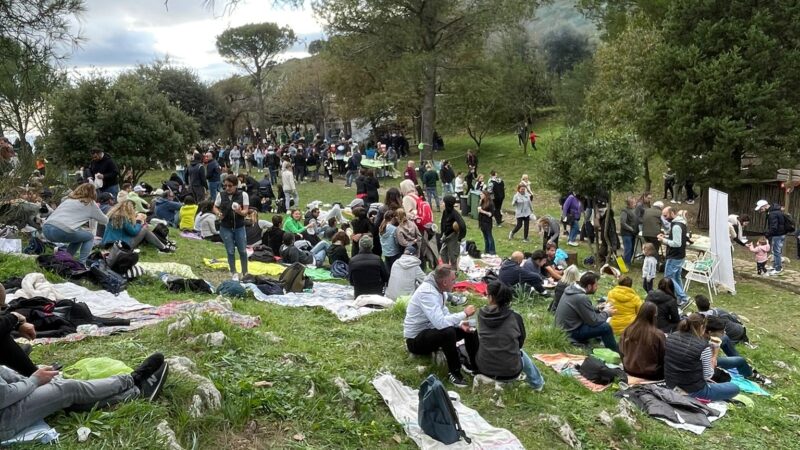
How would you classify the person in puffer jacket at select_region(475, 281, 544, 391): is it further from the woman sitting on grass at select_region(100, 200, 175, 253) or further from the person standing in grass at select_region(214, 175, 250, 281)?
the woman sitting on grass at select_region(100, 200, 175, 253)

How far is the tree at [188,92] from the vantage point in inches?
1420

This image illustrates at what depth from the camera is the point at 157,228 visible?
1176 cm

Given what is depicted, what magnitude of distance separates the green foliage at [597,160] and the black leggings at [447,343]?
758cm

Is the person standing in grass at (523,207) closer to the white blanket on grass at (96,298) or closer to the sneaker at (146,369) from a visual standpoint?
the white blanket on grass at (96,298)

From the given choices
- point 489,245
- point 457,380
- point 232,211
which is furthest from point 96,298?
point 489,245

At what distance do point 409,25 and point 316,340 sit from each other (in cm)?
2236

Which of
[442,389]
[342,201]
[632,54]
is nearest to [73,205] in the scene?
[442,389]

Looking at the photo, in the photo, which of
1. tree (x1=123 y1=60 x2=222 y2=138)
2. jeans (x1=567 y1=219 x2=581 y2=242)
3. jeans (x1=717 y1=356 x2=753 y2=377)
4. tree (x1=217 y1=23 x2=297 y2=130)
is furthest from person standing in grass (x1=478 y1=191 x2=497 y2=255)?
tree (x1=217 y1=23 x2=297 y2=130)

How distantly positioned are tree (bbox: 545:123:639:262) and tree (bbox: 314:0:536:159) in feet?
44.4

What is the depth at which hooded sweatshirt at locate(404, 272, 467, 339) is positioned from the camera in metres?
5.78

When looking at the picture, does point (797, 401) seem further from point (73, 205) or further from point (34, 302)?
point (73, 205)

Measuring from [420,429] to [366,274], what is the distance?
394 cm

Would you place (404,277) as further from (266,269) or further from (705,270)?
(705,270)

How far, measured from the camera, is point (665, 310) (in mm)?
7984
